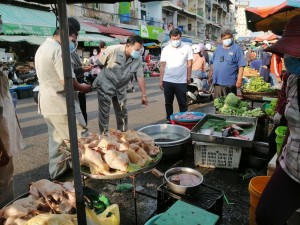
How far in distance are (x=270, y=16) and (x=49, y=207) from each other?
5.20 metres

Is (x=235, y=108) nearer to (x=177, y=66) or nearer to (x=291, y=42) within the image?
(x=177, y=66)

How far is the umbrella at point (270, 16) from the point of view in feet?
14.1

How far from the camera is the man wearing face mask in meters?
3.34

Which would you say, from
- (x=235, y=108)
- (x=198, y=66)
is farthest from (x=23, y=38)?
(x=235, y=108)

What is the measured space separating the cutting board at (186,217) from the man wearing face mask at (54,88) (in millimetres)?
1711

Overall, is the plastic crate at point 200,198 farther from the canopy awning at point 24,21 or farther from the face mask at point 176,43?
the canopy awning at point 24,21

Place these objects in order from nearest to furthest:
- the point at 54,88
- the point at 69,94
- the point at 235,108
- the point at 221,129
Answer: the point at 69,94 < the point at 54,88 < the point at 221,129 < the point at 235,108

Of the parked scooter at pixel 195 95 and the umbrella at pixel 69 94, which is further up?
the umbrella at pixel 69 94

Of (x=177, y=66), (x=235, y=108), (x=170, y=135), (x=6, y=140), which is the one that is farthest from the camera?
(x=177, y=66)

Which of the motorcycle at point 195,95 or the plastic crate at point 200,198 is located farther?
the motorcycle at point 195,95

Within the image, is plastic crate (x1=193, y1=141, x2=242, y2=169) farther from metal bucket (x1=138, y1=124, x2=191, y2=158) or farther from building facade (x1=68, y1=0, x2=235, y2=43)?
building facade (x1=68, y1=0, x2=235, y2=43)

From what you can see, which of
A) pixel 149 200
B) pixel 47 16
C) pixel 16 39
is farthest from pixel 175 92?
pixel 47 16

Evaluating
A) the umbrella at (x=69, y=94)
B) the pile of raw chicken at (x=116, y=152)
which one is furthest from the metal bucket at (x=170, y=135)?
the umbrella at (x=69, y=94)

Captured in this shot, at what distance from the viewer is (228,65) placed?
611 centimetres
